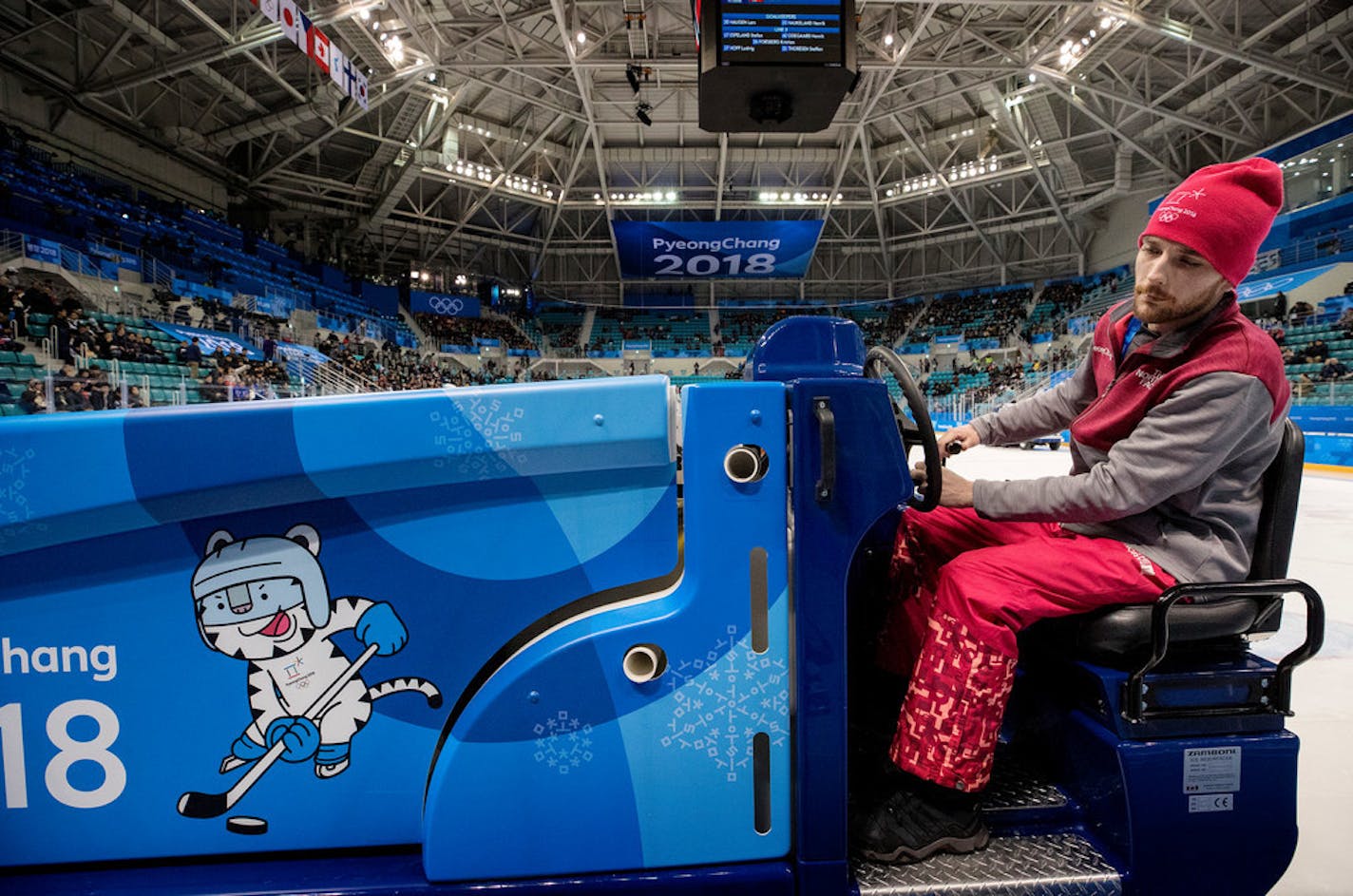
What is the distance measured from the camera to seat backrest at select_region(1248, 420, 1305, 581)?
1.30m

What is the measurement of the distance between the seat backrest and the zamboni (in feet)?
0.68

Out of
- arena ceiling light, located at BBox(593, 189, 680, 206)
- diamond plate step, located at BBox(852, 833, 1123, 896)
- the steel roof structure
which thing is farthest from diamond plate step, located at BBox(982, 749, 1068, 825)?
arena ceiling light, located at BBox(593, 189, 680, 206)

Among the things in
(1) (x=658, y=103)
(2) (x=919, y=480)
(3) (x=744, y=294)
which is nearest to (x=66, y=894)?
(2) (x=919, y=480)

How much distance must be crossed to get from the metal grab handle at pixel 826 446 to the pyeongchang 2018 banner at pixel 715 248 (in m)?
23.7

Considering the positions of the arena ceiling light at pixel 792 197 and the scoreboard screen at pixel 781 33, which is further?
the arena ceiling light at pixel 792 197

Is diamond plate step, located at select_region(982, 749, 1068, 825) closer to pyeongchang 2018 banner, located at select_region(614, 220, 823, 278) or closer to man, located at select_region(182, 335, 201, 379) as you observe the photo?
man, located at select_region(182, 335, 201, 379)

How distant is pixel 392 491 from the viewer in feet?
3.60

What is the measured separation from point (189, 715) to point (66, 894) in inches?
12.3

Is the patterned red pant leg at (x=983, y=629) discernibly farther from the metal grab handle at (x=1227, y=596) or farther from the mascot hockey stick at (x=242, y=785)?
the mascot hockey stick at (x=242, y=785)

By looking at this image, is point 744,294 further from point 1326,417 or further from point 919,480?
point 919,480

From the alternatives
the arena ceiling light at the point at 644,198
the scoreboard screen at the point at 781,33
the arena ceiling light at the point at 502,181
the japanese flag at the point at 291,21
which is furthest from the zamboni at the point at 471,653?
the arena ceiling light at the point at 644,198

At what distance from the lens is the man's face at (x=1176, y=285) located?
129cm

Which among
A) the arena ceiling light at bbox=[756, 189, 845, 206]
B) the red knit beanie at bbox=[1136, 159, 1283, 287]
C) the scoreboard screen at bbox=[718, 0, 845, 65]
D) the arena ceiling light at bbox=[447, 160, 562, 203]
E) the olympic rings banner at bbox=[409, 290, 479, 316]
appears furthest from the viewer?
the olympic rings banner at bbox=[409, 290, 479, 316]

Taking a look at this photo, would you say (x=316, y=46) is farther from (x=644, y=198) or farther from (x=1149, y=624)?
(x=644, y=198)
